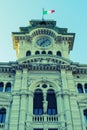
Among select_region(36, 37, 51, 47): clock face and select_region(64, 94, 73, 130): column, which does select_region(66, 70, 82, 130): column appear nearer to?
select_region(64, 94, 73, 130): column

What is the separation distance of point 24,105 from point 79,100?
561 centimetres

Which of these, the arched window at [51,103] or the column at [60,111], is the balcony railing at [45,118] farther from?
the arched window at [51,103]

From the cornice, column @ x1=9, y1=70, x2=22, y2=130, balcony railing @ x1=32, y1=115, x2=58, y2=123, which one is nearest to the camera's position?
column @ x1=9, y1=70, x2=22, y2=130

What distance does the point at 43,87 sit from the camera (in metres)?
32.3

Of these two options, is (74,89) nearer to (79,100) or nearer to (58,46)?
(79,100)

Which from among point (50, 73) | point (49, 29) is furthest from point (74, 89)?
point (49, 29)

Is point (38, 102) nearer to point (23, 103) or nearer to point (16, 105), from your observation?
point (23, 103)

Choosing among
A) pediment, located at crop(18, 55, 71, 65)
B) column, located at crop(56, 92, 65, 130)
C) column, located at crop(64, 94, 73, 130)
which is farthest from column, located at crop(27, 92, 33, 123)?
pediment, located at crop(18, 55, 71, 65)

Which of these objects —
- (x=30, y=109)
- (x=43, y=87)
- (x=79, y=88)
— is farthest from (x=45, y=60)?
(x=30, y=109)

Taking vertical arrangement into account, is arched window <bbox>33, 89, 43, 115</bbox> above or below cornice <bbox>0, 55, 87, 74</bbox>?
below

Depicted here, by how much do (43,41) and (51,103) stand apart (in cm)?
1128

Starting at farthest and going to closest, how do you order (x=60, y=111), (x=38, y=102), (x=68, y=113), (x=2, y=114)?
(x=38, y=102)
(x=2, y=114)
(x=60, y=111)
(x=68, y=113)

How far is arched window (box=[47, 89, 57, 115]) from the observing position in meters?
30.3

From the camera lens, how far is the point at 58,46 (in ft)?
129
